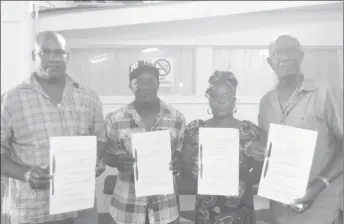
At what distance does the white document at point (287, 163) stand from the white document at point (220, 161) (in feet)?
0.45

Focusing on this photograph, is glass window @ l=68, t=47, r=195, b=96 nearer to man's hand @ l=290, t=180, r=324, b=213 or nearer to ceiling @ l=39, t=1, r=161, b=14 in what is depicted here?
ceiling @ l=39, t=1, r=161, b=14

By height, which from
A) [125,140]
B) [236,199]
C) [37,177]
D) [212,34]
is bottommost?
[236,199]

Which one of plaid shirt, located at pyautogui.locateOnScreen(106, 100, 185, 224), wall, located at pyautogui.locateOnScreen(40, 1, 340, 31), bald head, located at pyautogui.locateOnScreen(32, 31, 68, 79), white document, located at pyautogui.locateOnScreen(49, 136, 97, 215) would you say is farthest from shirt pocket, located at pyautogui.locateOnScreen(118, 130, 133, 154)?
wall, located at pyautogui.locateOnScreen(40, 1, 340, 31)

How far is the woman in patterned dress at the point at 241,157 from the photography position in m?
1.54

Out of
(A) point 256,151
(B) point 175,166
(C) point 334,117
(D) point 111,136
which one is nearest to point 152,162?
(B) point 175,166

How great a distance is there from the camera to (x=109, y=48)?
6.19 feet

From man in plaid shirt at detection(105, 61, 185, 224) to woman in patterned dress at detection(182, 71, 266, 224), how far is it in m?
0.08

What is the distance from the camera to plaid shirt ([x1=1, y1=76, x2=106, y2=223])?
1.42m

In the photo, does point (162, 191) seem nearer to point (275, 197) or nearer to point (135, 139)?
point (135, 139)

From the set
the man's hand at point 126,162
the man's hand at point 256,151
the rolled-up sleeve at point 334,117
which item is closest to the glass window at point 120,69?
the man's hand at point 126,162

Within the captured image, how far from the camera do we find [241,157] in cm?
155

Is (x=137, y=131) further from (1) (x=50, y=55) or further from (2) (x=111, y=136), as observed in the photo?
(1) (x=50, y=55)

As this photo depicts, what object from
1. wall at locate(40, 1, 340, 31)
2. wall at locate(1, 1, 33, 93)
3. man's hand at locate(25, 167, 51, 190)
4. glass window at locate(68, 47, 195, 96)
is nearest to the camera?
man's hand at locate(25, 167, 51, 190)

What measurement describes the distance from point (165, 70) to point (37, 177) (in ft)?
2.72
